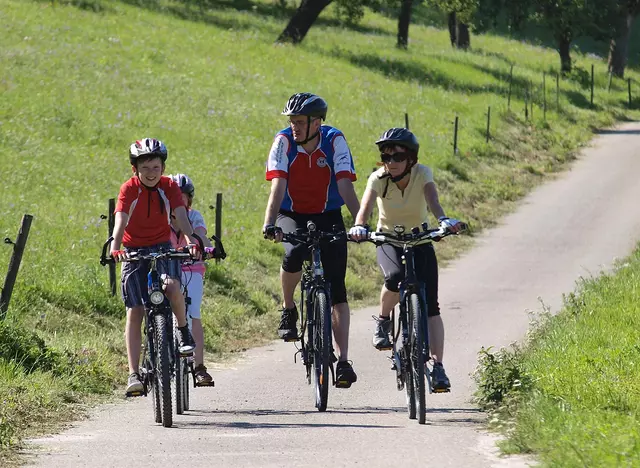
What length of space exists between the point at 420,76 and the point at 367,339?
28687 mm

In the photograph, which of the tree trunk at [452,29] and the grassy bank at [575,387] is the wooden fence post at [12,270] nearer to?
the grassy bank at [575,387]

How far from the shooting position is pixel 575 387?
8.12 m

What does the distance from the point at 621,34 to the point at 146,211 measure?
1914 inches

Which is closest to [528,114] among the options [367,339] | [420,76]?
[420,76]

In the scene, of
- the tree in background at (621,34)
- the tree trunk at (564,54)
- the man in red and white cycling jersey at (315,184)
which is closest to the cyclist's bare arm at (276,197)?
the man in red and white cycling jersey at (315,184)

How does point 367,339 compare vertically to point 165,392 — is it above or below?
below

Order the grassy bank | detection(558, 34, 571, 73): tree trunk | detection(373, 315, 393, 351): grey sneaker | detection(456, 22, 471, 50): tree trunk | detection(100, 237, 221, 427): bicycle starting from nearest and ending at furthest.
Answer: the grassy bank < detection(100, 237, 221, 427): bicycle < detection(373, 315, 393, 351): grey sneaker < detection(558, 34, 571, 73): tree trunk < detection(456, 22, 471, 50): tree trunk

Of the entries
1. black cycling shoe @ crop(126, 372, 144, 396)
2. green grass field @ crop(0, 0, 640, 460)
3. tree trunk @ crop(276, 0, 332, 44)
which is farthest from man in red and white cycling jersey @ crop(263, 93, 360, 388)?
tree trunk @ crop(276, 0, 332, 44)

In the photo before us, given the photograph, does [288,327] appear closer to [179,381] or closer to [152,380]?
[179,381]

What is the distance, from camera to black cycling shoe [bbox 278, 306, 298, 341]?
360 inches

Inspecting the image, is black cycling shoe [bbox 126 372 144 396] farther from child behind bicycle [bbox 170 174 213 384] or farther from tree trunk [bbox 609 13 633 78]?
tree trunk [bbox 609 13 633 78]

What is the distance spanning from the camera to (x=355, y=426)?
26.2 ft

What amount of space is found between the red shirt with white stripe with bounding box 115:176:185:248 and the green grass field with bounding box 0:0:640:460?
145cm

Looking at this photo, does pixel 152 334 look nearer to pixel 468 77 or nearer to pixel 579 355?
pixel 579 355
